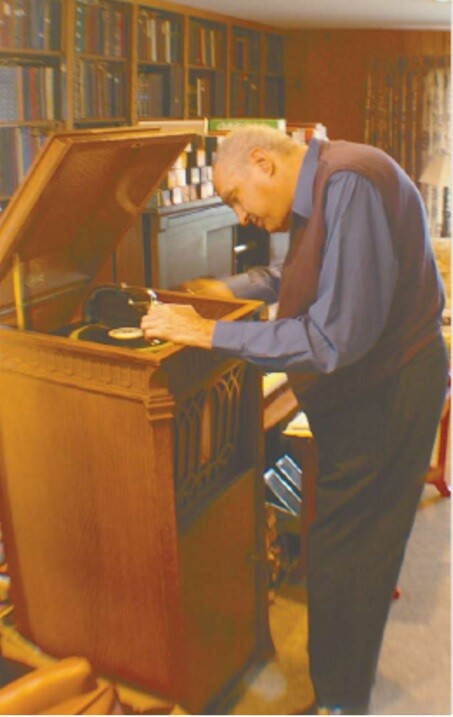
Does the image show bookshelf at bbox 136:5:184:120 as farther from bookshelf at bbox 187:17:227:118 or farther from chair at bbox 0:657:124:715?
chair at bbox 0:657:124:715

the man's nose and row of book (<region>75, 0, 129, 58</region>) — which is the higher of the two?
row of book (<region>75, 0, 129, 58</region>)

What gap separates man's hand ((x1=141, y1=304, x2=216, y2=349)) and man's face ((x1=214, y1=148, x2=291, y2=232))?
0.28m

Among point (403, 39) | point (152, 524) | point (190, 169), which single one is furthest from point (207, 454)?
point (403, 39)

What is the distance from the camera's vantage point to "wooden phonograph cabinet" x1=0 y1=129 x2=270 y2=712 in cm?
155

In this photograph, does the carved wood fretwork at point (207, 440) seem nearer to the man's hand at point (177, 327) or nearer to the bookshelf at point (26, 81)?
the man's hand at point (177, 327)

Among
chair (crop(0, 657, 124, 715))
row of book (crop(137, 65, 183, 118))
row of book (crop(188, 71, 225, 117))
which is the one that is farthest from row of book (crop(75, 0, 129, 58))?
chair (crop(0, 657, 124, 715))

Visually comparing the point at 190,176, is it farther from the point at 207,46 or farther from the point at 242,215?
the point at 207,46

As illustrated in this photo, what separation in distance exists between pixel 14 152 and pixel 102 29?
0.98 metres

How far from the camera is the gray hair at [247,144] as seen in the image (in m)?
1.62

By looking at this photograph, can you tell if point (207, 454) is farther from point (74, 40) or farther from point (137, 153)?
point (74, 40)

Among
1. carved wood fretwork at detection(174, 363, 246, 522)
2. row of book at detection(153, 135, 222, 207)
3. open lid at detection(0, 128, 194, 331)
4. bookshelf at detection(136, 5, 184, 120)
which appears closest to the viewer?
open lid at detection(0, 128, 194, 331)

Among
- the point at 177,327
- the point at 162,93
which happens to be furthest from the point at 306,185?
the point at 162,93

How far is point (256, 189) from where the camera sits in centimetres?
165

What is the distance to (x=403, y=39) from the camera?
257 inches
